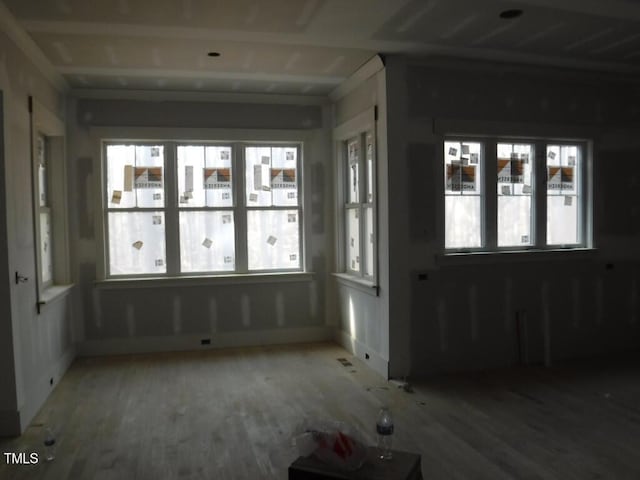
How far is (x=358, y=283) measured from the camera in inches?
210

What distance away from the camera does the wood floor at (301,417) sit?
3123 mm

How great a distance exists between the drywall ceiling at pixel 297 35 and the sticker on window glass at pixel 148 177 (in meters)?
0.93

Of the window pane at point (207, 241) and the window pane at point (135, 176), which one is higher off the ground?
the window pane at point (135, 176)

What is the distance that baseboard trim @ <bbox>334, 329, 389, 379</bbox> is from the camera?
15.9 feet

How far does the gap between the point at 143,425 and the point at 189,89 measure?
3.45m

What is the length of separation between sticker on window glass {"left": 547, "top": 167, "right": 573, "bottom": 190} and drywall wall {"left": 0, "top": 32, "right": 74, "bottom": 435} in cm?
462

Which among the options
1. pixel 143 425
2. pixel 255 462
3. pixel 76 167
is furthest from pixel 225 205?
Result: pixel 255 462

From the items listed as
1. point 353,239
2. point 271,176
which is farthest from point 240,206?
point 353,239

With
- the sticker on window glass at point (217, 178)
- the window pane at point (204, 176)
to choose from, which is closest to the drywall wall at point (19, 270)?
the window pane at point (204, 176)

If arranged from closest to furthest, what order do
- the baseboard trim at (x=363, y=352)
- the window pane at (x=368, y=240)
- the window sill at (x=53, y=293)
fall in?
1. the window sill at (x=53, y=293)
2. the baseboard trim at (x=363, y=352)
3. the window pane at (x=368, y=240)

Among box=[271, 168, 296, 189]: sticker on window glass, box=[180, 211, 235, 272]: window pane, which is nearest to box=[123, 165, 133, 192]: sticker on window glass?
box=[180, 211, 235, 272]: window pane

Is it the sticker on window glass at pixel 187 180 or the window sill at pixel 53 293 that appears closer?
the window sill at pixel 53 293

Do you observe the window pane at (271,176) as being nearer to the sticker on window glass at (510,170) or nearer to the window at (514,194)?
the window at (514,194)

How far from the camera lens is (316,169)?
615cm
